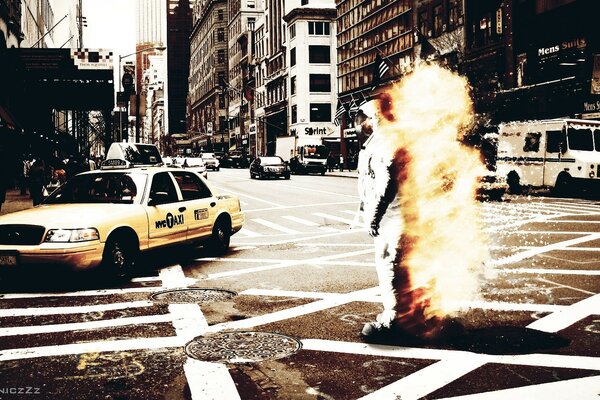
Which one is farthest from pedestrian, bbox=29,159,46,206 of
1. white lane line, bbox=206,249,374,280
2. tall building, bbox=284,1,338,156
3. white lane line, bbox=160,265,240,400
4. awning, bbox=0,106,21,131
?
tall building, bbox=284,1,338,156

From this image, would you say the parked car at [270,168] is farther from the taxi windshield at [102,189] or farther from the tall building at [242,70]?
the tall building at [242,70]

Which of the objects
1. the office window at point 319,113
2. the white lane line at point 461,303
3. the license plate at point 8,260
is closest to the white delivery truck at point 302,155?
the office window at point 319,113

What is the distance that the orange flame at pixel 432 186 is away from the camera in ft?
18.3

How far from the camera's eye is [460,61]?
619 cm

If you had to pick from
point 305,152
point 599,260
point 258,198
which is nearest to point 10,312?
point 599,260

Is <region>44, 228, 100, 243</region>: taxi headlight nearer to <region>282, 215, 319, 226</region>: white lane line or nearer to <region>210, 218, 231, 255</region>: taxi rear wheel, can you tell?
<region>210, 218, 231, 255</region>: taxi rear wheel

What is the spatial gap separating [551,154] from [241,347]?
69.1 feet

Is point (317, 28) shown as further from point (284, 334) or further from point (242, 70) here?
point (284, 334)

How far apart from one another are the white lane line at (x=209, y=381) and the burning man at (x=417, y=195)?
150 cm

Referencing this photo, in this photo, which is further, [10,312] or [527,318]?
[10,312]

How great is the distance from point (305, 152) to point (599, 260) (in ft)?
153

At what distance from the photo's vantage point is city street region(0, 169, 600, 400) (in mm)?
4523

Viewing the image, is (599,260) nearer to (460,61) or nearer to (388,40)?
(460,61)

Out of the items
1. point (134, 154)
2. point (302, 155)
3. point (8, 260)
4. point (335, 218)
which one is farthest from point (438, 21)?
point (8, 260)
